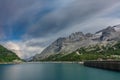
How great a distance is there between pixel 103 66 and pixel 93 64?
34.5 m

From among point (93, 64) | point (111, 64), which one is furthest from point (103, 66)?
point (93, 64)

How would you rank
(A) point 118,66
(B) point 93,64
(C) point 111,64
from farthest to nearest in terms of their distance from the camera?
1. (B) point 93,64
2. (C) point 111,64
3. (A) point 118,66

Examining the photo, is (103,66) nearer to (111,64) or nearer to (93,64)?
(111,64)

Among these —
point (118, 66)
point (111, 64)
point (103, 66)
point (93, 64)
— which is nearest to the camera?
A: point (118, 66)

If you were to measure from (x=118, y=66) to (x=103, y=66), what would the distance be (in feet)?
117

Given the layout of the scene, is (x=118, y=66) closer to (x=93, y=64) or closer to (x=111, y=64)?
(x=111, y=64)

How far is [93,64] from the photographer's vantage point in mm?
198375

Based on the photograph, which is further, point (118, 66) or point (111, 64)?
point (111, 64)

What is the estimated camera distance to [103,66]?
16400 centimetres

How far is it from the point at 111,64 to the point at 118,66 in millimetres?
15889

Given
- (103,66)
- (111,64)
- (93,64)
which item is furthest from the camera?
(93,64)

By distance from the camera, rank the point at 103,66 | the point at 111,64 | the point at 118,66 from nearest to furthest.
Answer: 1. the point at 118,66
2. the point at 111,64
3. the point at 103,66

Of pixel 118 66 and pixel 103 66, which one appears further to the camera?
pixel 103 66

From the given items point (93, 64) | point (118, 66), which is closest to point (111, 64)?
point (118, 66)
